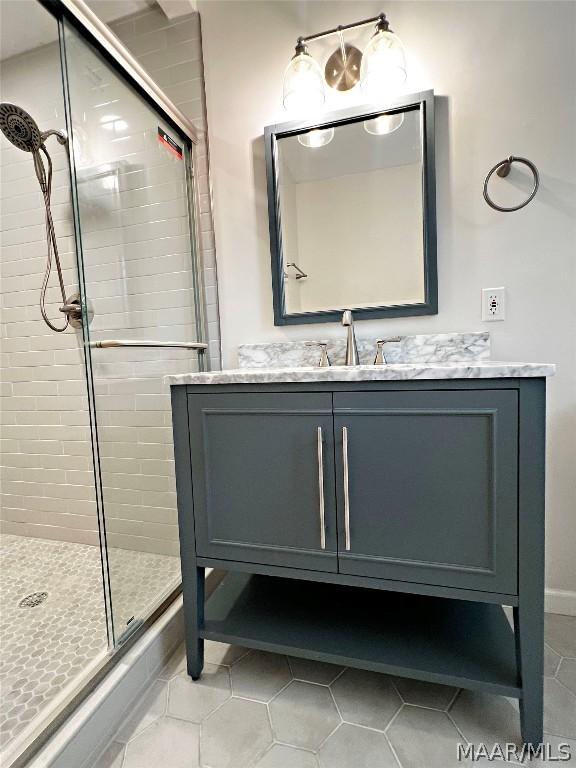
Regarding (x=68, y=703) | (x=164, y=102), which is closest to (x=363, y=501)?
(x=68, y=703)

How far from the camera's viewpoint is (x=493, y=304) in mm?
1310

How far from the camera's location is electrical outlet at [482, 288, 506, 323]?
4.27 feet

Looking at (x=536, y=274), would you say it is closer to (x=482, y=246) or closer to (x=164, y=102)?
(x=482, y=246)

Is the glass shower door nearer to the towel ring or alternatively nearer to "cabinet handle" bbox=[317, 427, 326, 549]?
"cabinet handle" bbox=[317, 427, 326, 549]

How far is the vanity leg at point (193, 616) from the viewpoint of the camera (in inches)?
42.5

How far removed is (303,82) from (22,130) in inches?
37.0

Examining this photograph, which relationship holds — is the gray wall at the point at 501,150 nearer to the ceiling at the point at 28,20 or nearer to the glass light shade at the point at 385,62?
the glass light shade at the point at 385,62

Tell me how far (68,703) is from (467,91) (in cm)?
210

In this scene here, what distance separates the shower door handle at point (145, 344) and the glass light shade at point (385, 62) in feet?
3.64

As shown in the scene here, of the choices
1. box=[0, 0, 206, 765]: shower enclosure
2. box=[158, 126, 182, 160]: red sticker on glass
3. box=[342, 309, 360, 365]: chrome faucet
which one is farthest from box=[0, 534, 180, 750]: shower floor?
box=[158, 126, 182, 160]: red sticker on glass

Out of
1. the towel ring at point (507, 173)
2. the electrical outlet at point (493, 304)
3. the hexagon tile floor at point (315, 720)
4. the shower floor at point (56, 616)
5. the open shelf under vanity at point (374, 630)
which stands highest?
the towel ring at point (507, 173)

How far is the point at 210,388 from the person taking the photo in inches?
40.5

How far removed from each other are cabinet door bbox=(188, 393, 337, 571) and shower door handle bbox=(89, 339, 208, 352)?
1.09ft

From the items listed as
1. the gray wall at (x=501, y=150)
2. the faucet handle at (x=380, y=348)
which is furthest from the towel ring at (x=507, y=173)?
the faucet handle at (x=380, y=348)
